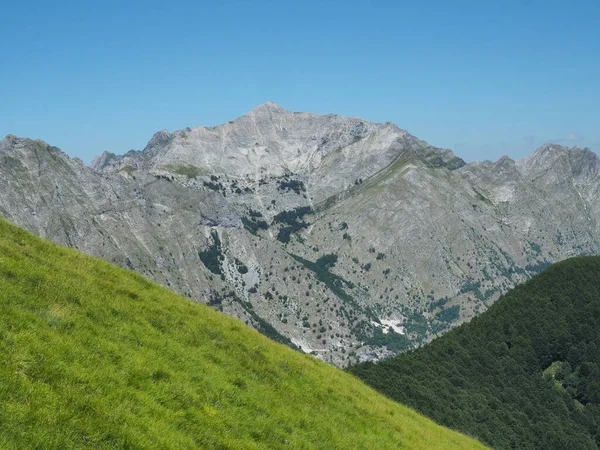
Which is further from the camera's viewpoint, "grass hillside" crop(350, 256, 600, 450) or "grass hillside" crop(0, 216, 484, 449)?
"grass hillside" crop(350, 256, 600, 450)

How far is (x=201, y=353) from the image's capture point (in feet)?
82.8

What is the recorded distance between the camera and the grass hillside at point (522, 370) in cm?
9600

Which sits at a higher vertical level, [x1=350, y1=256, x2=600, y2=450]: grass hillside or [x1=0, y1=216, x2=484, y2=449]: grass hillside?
[x1=350, y1=256, x2=600, y2=450]: grass hillside

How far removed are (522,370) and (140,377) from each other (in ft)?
420

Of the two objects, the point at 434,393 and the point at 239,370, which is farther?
the point at 434,393

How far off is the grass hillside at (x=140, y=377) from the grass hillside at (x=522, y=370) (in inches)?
2380

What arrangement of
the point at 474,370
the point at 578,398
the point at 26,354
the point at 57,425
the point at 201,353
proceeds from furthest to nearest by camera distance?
the point at 578,398
the point at 474,370
the point at 201,353
the point at 26,354
the point at 57,425

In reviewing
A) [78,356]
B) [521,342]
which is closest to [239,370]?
[78,356]

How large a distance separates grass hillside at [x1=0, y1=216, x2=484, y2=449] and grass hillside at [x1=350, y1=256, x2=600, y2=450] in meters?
60.5

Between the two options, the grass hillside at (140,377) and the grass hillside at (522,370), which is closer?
the grass hillside at (140,377)

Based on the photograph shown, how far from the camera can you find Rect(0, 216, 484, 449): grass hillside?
15297 mm

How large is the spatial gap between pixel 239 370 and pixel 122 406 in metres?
9.89

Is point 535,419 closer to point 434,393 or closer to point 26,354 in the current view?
point 434,393

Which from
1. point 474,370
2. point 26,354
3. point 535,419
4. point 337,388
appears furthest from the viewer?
point 474,370
